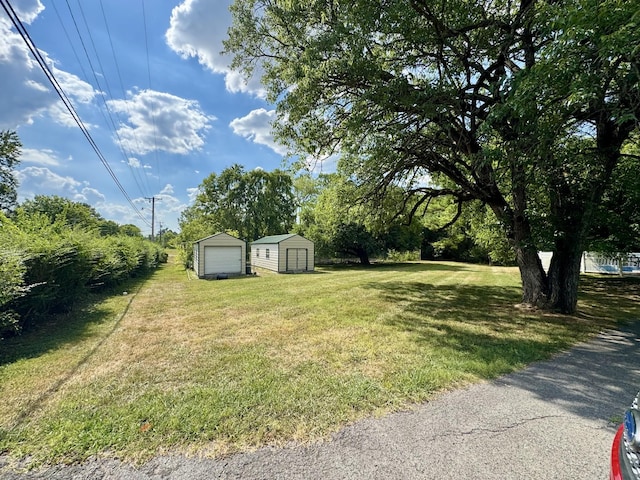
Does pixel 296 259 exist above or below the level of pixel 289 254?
below

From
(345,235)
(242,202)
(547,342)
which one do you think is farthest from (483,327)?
(242,202)

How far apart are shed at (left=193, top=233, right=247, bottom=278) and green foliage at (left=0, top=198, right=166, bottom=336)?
7024 mm

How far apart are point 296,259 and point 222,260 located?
4.81 metres

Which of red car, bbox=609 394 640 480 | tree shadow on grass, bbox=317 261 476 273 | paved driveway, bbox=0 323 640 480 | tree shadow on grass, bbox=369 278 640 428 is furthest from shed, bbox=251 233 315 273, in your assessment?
red car, bbox=609 394 640 480

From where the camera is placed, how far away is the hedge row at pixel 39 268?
4625 millimetres

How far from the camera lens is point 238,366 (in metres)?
3.92

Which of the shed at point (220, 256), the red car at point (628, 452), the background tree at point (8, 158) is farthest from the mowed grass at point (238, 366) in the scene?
the background tree at point (8, 158)

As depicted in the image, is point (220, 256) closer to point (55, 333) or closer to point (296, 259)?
point (296, 259)

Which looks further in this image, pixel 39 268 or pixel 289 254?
pixel 289 254

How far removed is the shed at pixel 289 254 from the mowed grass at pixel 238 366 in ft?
33.8

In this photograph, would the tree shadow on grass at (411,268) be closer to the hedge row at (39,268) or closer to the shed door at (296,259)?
the shed door at (296,259)

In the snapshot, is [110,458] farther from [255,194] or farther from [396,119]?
[255,194]

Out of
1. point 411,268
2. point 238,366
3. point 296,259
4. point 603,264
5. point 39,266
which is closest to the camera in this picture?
point 238,366

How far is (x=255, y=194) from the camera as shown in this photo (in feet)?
102
